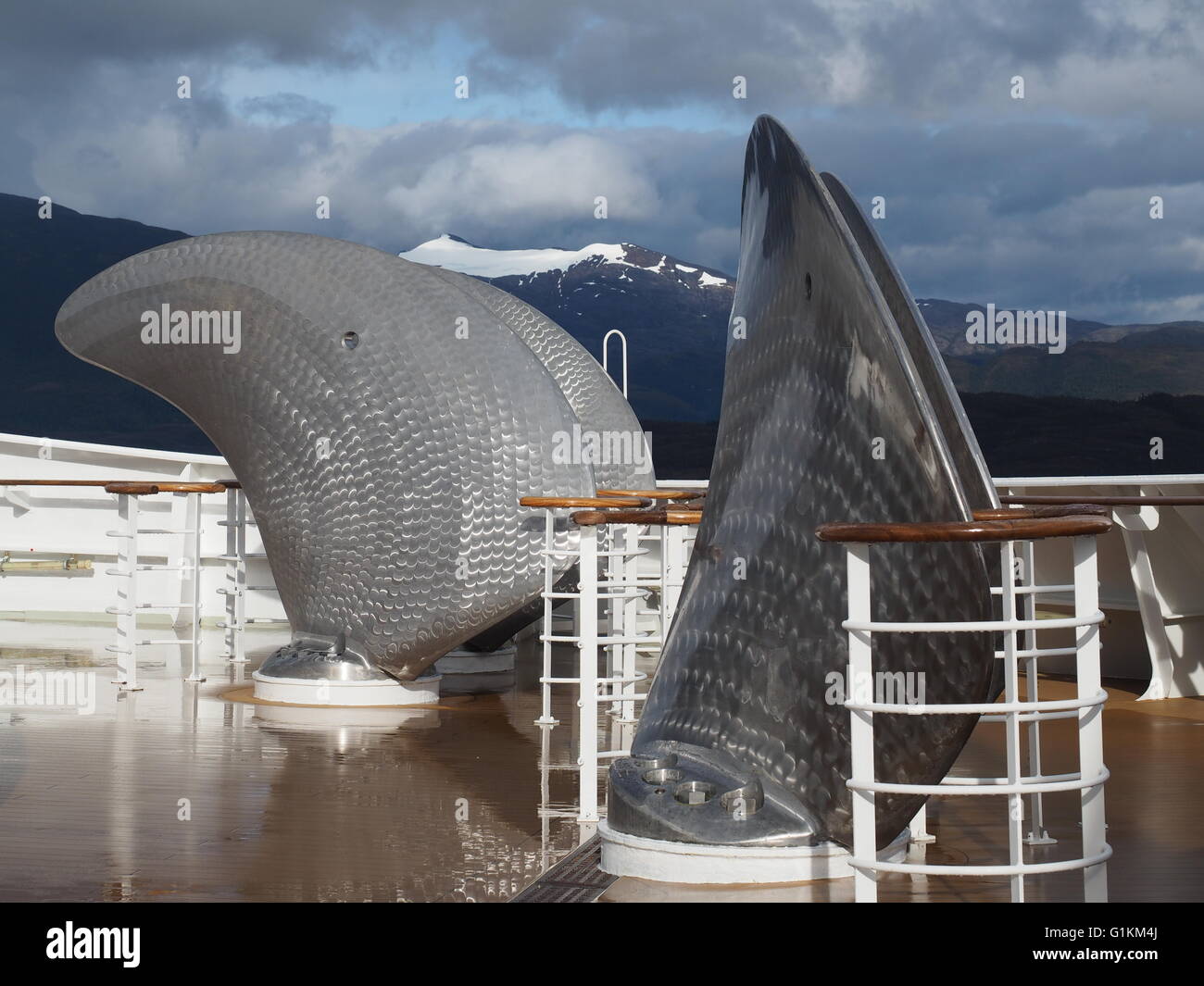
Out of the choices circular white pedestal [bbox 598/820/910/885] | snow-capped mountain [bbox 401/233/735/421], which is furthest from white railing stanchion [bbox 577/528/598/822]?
snow-capped mountain [bbox 401/233/735/421]

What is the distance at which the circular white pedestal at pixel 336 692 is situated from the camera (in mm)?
7402

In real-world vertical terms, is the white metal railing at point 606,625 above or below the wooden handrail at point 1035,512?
below

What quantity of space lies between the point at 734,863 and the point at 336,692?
173 inches

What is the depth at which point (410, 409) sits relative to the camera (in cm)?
752

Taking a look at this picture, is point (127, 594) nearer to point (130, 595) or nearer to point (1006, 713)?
point (130, 595)

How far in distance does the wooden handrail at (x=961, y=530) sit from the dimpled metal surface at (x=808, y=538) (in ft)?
1.92

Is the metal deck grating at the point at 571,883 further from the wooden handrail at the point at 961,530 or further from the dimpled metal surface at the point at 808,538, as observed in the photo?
the wooden handrail at the point at 961,530

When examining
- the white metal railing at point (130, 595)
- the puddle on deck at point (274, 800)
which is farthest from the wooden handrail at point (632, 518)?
the white metal railing at point (130, 595)

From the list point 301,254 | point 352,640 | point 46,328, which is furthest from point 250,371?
point 46,328

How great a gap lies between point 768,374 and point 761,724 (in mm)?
893

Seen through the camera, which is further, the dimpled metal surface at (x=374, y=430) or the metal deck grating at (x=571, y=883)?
the dimpled metal surface at (x=374, y=430)

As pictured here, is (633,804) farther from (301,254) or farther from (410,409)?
(301,254)

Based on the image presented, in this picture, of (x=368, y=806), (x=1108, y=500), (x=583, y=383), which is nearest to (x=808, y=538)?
(x=1108, y=500)

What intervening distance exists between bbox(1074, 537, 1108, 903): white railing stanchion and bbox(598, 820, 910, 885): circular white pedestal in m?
0.87
